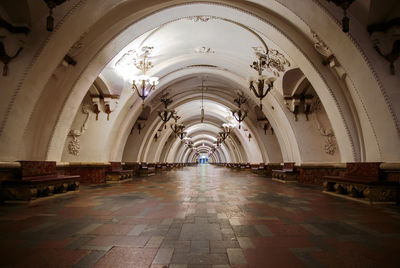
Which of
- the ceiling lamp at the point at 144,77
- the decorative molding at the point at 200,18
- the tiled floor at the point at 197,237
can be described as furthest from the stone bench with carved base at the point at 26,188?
the decorative molding at the point at 200,18

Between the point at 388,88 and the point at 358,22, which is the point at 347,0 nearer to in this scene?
the point at 358,22

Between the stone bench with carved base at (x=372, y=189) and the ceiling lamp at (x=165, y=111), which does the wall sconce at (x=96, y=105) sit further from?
the stone bench with carved base at (x=372, y=189)

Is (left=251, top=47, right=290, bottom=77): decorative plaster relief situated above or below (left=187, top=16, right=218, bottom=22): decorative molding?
below

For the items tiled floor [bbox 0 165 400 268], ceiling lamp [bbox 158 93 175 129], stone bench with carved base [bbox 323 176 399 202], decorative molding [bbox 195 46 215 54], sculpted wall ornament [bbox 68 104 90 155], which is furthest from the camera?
ceiling lamp [bbox 158 93 175 129]

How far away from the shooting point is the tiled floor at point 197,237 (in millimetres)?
1762

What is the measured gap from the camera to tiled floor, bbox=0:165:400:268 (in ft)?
5.78

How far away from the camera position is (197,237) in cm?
227

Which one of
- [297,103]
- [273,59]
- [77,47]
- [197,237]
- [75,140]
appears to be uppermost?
[273,59]

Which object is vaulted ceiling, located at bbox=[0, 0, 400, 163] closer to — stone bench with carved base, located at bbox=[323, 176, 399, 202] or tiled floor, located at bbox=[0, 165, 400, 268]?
stone bench with carved base, located at bbox=[323, 176, 399, 202]

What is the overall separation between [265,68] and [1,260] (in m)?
8.93

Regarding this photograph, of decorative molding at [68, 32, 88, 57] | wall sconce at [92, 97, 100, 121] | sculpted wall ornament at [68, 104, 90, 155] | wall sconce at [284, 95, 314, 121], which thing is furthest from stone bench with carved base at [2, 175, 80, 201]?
wall sconce at [284, 95, 314, 121]

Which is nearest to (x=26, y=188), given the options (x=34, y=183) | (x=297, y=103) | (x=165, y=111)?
(x=34, y=183)

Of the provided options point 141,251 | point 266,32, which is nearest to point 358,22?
point 266,32

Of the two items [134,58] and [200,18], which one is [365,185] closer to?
[200,18]
